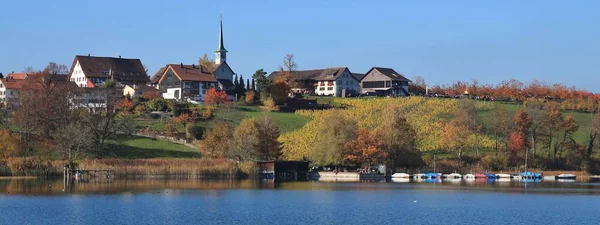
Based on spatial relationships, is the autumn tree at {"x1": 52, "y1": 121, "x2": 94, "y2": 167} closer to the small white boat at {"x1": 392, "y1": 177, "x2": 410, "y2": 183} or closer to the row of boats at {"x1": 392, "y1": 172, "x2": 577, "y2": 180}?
the small white boat at {"x1": 392, "y1": 177, "x2": 410, "y2": 183}

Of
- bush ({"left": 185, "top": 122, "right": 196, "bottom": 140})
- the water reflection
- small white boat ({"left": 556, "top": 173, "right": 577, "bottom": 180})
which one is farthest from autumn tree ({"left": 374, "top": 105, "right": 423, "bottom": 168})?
bush ({"left": 185, "top": 122, "right": 196, "bottom": 140})

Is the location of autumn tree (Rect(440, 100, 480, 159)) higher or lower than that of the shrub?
lower

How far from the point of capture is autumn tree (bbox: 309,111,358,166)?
335 ft

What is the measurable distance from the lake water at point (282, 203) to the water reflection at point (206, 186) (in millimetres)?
94

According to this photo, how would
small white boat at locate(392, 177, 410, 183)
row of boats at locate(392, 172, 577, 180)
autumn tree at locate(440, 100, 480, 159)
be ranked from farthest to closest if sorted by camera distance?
autumn tree at locate(440, 100, 480, 159) < row of boats at locate(392, 172, 577, 180) < small white boat at locate(392, 177, 410, 183)

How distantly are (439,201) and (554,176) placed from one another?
44.9 meters

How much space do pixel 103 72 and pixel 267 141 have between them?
6502cm

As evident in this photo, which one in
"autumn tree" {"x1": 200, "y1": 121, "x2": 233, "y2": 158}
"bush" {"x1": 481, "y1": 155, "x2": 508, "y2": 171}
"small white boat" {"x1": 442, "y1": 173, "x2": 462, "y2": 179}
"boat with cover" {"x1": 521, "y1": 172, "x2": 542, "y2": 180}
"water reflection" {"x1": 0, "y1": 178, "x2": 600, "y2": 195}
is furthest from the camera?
"bush" {"x1": 481, "y1": 155, "x2": 508, "y2": 171}

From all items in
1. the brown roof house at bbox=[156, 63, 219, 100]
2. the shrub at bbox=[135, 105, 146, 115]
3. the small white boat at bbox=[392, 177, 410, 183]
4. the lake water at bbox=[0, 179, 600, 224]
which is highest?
the brown roof house at bbox=[156, 63, 219, 100]

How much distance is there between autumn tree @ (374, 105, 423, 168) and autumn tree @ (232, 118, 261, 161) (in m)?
15.6

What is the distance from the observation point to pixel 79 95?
119562mm

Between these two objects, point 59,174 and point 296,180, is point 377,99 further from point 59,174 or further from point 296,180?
point 59,174

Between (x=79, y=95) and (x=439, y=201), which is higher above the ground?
(x=79, y=95)

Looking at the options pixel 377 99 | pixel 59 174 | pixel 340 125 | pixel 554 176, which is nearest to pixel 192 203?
pixel 59 174
